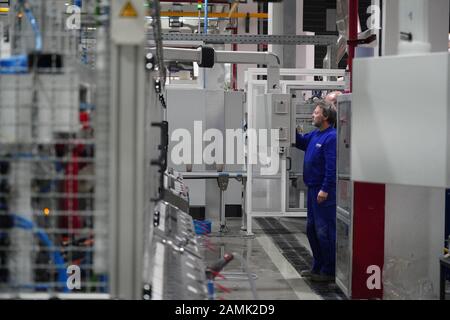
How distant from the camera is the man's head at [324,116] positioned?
585cm

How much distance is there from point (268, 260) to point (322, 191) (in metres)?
1.51

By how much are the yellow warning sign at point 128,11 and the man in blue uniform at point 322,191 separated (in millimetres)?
3922

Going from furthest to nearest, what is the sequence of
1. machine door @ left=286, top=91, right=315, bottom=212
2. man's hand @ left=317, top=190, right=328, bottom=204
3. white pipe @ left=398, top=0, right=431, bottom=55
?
machine door @ left=286, top=91, right=315, bottom=212, man's hand @ left=317, top=190, right=328, bottom=204, white pipe @ left=398, top=0, right=431, bottom=55

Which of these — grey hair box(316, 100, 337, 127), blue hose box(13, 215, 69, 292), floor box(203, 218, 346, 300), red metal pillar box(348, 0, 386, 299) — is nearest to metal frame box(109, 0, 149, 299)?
blue hose box(13, 215, 69, 292)

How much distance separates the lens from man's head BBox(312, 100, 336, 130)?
5.85 m

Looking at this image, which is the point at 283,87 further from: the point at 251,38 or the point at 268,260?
the point at 268,260

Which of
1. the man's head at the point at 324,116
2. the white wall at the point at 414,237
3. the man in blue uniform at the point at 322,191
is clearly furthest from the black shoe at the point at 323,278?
the man's head at the point at 324,116

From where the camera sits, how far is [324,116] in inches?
231

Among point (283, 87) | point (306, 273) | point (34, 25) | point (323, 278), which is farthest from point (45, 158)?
point (283, 87)

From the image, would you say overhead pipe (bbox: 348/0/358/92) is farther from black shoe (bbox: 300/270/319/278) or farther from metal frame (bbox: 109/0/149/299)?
metal frame (bbox: 109/0/149/299)

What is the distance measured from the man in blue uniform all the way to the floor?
0.72ft

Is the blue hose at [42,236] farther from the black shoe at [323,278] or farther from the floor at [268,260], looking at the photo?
the black shoe at [323,278]

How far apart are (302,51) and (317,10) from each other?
85 centimetres

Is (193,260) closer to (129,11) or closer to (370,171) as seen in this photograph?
(370,171)
